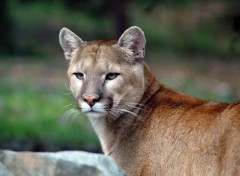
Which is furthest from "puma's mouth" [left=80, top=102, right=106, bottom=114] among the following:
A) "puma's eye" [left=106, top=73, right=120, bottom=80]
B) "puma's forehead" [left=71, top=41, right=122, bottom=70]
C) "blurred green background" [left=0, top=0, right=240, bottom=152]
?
"blurred green background" [left=0, top=0, right=240, bottom=152]

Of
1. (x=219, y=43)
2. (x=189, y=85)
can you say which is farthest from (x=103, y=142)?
(x=219, y=43)

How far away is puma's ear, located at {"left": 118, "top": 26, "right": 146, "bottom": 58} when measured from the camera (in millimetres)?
8906

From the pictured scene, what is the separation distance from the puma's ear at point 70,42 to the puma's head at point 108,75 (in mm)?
34

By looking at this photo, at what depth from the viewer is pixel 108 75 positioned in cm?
861

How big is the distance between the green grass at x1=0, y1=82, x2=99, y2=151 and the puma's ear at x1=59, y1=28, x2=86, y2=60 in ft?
14.2

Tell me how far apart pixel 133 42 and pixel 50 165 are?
2.96 meters

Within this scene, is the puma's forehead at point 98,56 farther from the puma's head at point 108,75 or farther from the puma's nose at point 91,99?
the puma's nose at point 91,99

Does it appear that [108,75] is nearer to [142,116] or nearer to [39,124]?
[142,116]

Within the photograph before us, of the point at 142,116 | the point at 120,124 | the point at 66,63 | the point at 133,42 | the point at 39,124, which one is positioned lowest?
the point at 66,63

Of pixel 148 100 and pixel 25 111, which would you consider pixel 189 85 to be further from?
pixel 148 100

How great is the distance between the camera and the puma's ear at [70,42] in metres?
9.22

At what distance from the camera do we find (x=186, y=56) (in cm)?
2833

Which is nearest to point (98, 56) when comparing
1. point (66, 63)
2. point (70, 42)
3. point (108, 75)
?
point (108, 75)

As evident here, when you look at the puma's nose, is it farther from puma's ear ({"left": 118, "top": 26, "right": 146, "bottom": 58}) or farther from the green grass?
the green grass
